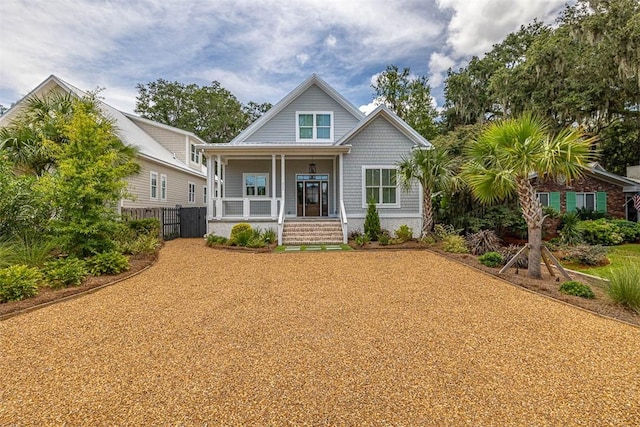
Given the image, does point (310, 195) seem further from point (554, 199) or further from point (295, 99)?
point (554, 199)

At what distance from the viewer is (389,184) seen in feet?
45.9

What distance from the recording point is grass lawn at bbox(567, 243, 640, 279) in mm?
7652

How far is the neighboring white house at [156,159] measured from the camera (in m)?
14.2

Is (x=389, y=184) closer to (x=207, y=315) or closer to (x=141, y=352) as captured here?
(x=207, y=315)

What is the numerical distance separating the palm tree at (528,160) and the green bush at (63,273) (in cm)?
924

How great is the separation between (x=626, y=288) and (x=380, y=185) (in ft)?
31.8

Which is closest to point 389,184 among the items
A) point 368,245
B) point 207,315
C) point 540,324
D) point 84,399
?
point 368,245

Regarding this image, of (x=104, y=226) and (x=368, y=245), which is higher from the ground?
(x=104, y=226)

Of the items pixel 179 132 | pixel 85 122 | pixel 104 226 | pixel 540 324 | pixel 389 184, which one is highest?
pixel 179 132

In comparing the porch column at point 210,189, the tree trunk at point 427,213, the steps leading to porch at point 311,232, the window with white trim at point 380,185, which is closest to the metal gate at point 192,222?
the porch column at point 210,189

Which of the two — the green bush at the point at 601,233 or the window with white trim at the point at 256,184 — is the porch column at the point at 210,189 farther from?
the green bush at the point at 601,233

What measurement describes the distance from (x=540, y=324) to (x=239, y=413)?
14.4 feet

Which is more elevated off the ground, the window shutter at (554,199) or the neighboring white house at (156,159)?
the neighboring white house at (156,159)

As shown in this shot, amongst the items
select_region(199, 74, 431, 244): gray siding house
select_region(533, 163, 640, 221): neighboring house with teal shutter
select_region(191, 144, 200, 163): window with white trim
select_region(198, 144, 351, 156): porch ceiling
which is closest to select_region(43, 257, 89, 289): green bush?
select_region(199, 74, 431, 244): gray siding house
